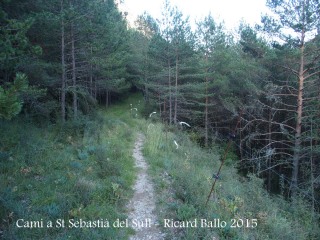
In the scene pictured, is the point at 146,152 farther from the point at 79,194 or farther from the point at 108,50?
the point at 108,50

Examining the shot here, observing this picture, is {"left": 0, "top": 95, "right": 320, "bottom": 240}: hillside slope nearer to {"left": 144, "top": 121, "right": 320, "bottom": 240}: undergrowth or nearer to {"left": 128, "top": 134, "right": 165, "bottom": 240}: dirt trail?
{"left": 144, "top": 121, "right": 320, "bottom": 240}: undergrowth

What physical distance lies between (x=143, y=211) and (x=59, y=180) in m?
2.52

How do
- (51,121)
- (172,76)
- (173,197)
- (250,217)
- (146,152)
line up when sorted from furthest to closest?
(172,76)
(51,121)
(146,152)
(173,197)
(250,217)

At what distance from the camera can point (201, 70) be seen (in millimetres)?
20469

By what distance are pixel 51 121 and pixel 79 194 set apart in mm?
7878

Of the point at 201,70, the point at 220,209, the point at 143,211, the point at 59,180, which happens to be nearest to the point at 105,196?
the point at 143,211

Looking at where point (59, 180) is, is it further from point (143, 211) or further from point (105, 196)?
point (143, 211)

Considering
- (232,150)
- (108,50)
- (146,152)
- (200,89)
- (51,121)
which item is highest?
(108,50)

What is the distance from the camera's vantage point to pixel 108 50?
54.5 feet

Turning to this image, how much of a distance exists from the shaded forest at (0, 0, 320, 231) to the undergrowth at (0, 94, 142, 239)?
5.07ft

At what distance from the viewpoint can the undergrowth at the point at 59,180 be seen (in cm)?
527

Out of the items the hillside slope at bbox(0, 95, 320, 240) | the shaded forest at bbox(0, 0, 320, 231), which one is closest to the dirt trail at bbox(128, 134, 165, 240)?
the hillside slope at bbox(0, 95, 320, 240)

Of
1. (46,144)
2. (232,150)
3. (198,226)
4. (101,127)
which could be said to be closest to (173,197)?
(198,226)

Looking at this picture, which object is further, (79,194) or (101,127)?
(101,127)
